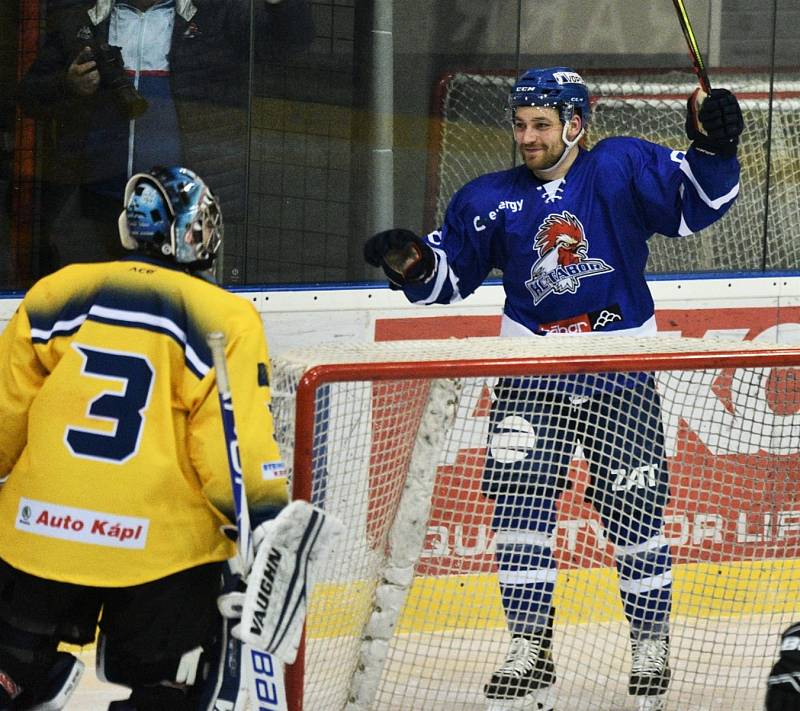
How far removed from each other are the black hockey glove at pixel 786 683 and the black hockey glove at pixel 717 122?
1.36 m

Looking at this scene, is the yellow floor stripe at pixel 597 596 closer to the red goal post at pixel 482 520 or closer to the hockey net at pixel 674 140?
the red goal post at pixel 482 520

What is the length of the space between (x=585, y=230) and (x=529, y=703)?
1036 mm

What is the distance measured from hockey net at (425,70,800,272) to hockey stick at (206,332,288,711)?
2.08 m

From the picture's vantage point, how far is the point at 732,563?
4086 mm

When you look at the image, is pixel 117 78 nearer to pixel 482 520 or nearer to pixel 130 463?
pixel 482 520

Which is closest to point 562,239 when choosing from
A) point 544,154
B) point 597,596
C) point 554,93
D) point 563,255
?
point 563,255

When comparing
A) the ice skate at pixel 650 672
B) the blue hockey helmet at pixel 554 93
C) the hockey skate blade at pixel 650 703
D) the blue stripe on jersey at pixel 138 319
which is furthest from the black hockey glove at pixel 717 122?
the blue stripe on jersey at pixel 138 319

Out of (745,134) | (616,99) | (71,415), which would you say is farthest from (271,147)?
(71,415)

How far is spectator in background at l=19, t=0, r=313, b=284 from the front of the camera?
4.52 m

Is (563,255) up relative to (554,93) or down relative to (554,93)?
down

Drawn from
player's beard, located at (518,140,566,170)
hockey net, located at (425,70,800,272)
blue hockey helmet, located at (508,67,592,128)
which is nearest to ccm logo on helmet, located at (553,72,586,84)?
blue hockey helmet, located at (508,67,592,128)

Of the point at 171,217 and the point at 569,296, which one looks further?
the point at 569,296

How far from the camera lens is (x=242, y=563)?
288 cm

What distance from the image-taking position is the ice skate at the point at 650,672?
3.76m
